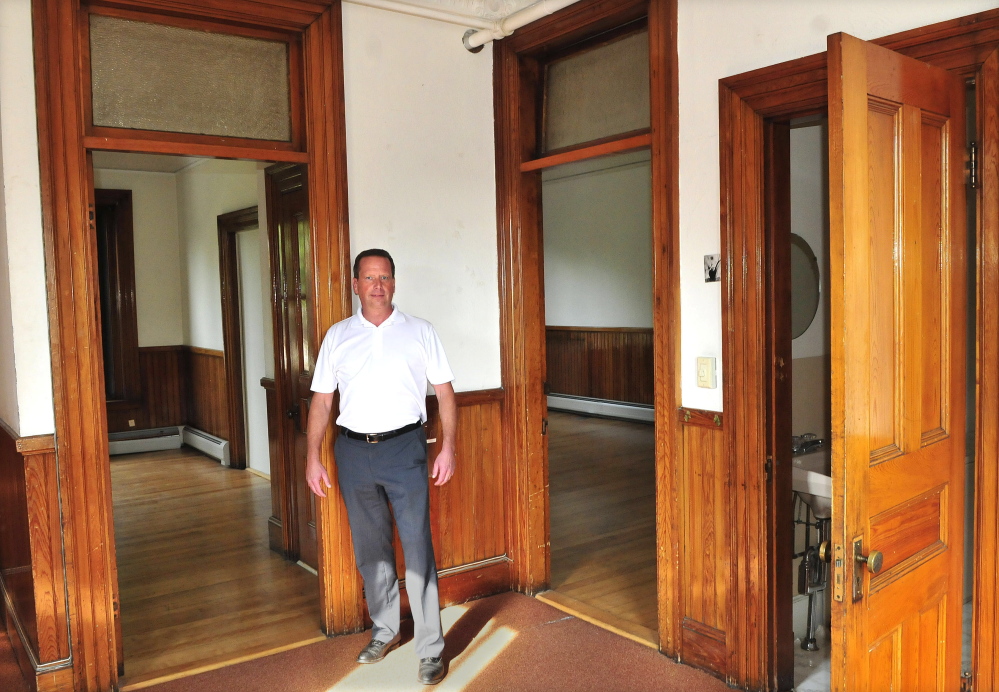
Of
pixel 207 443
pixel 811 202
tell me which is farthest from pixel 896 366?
pixel 207 443

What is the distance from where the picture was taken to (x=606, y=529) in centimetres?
536

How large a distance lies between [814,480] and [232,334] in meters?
5.39

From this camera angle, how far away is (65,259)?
10.2ft

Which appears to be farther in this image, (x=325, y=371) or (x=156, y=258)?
(x=156, y=258)

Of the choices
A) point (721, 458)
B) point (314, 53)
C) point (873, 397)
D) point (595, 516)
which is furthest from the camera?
point (595, 516)

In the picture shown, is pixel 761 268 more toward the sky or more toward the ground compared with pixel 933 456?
more toward the sky

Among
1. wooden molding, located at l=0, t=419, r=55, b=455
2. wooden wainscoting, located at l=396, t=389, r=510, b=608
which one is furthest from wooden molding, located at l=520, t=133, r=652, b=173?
wooden molding, located at l=0, t=419, r=55, b=455

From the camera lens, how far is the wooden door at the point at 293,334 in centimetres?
443

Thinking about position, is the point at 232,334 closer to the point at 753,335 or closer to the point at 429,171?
the point at 429,171

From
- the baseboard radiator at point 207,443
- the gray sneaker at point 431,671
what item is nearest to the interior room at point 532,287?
the gray sneaker at point 431,671

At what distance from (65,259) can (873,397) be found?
279 cm

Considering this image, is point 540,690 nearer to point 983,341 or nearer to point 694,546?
point 694,546

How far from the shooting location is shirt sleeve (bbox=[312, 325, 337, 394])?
344 centimetres

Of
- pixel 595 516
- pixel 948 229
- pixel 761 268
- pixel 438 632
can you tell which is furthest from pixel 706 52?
pixel 595 516
